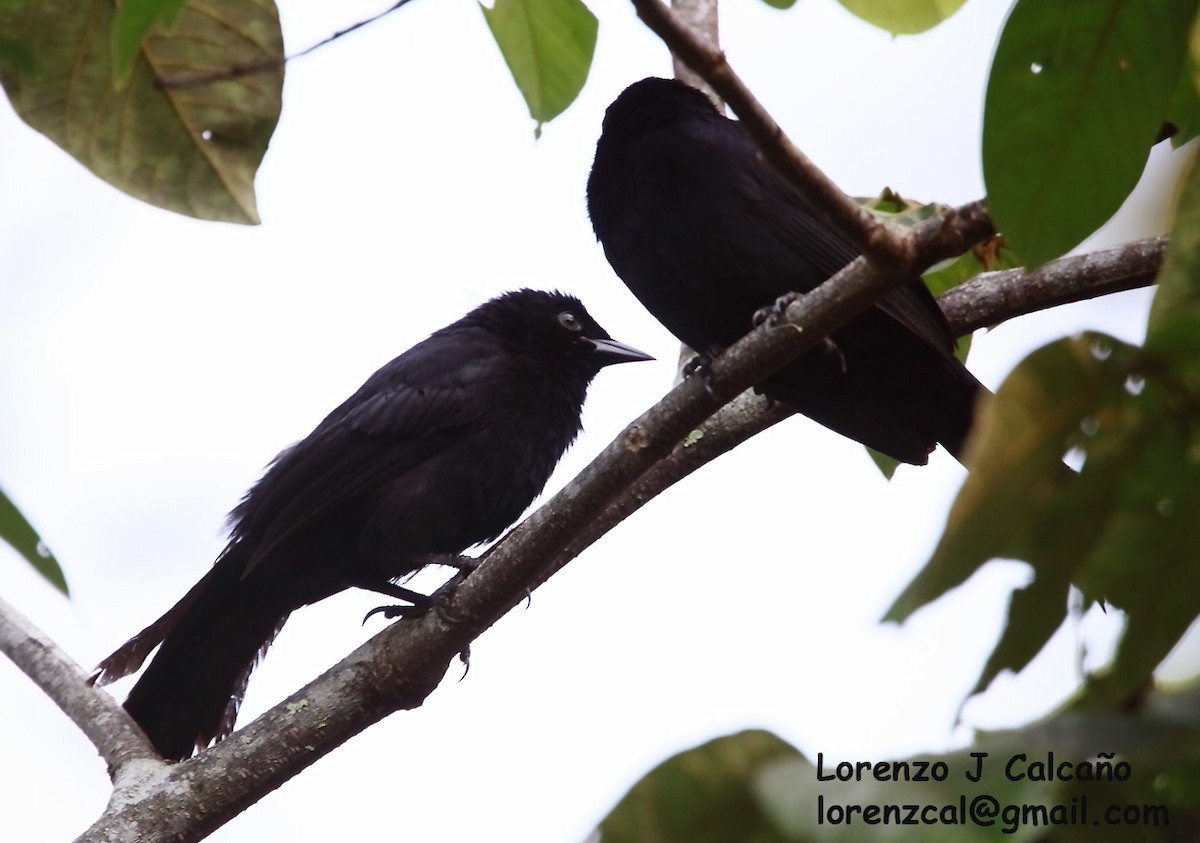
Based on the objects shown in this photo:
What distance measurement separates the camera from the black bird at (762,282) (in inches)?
132

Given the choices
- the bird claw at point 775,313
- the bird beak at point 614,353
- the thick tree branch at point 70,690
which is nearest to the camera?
the bird claw at point 775,313

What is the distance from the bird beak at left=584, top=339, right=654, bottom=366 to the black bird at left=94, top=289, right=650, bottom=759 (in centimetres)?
19

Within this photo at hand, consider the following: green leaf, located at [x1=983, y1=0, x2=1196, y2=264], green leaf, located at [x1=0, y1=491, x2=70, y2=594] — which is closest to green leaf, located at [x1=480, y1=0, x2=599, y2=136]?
green leaf, located at [x1=983, y1=0, x2=1196, y2=264]

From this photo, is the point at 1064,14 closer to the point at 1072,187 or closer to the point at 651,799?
the point at 1072,187

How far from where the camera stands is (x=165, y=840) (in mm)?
3074

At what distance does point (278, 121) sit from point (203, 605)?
2427mm

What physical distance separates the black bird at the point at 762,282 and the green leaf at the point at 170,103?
1.54 metres

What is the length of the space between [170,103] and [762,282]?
1659mm

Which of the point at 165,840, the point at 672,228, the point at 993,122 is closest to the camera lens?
the point at 993,122

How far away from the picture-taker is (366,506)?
14.3ft

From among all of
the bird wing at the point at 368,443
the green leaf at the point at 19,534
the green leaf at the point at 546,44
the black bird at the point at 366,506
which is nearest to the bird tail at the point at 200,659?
the black bird at the point at 366,506

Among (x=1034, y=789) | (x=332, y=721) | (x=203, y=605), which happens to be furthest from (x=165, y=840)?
(x=1034, y=789)

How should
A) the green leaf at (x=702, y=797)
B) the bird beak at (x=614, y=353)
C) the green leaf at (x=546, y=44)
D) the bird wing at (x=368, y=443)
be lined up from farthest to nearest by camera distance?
A: the bird beak at (x=614, y=353) → the bird wing at (x=368, y=443) → the green leaf at (x=546, y=44) → the green leaf at (x=702, y=797)

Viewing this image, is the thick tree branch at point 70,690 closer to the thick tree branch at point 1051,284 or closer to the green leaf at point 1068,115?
the thick tree branch at point 1051,284
